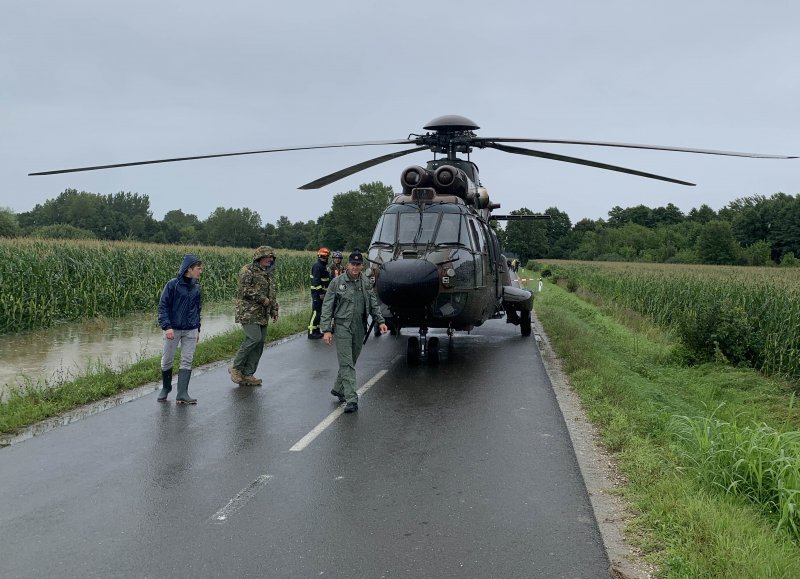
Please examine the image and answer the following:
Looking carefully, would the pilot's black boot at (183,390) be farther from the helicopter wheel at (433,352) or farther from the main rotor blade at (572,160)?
the main rotor blade at (572,160)

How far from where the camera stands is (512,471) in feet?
18.9

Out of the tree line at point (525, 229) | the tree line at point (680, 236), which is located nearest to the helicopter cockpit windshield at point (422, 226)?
the tree line at point (525, 229)

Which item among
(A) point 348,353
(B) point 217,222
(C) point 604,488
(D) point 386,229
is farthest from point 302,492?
(B) point 217,222

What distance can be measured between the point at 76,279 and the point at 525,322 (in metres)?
11.4

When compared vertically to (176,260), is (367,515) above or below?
below

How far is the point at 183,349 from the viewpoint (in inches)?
332

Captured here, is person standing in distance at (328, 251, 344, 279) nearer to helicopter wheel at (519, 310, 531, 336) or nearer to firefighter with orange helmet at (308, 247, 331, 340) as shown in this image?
firefighter with orange helmet at (308, 247, 331, 340)

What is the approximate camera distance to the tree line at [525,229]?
81.0m

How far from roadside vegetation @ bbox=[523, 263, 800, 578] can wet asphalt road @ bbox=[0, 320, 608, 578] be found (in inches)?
18.2

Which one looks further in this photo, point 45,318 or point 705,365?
point 45,318

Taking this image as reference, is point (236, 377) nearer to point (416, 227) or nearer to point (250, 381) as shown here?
point (250, 381)

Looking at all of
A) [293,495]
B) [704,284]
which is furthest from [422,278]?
[704,284]

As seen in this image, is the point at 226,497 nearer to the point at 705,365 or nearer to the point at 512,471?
the point at 512,471

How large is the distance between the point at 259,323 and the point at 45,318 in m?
8.83
